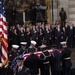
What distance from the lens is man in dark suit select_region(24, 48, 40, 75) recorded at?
565 inches

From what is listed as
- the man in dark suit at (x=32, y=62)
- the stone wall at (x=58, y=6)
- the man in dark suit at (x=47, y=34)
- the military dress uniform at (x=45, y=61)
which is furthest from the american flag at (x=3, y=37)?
the stone wall at (x=58, y=6)

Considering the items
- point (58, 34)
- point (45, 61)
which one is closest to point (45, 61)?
point (45, 61)

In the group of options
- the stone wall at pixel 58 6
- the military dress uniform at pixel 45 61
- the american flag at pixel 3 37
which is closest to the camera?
the american flag at pixel 3 37

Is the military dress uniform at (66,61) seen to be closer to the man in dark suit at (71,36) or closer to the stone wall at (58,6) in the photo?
the man in dark suit at (71,36)

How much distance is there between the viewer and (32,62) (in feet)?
47.4

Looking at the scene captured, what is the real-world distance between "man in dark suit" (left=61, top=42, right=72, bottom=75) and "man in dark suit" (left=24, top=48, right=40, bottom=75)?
53.5 inches

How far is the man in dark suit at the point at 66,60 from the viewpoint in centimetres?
1577

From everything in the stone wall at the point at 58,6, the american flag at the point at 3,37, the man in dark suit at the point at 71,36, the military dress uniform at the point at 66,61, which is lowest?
the man in dark suit at the point at 71,36

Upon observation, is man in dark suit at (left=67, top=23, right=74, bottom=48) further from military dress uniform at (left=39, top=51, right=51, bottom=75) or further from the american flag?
the american flag

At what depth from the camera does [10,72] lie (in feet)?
43.9

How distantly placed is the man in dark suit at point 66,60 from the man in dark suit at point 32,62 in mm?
1360

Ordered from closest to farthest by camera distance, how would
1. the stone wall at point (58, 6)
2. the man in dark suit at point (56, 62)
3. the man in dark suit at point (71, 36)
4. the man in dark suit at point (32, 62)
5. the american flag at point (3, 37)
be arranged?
the man in dark suit at point (32, 62), the american flag at point (3, 37), the man in dark suit at point (56, 62), the man in dark suit at point (71, 36), the stone wall at point (58, 6)

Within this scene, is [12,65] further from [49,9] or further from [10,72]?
[49,9]

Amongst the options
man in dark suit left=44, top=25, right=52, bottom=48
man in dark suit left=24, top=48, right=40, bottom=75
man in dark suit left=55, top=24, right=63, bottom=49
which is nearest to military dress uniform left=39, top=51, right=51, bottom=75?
man in dark suit left=24, top=48, right=40, bottom=75
